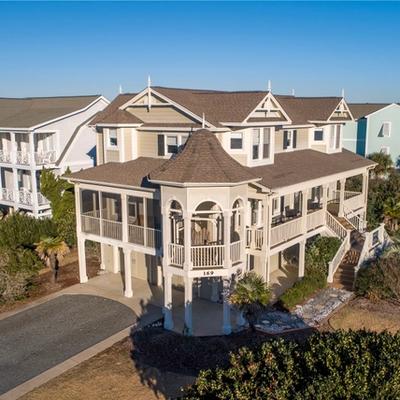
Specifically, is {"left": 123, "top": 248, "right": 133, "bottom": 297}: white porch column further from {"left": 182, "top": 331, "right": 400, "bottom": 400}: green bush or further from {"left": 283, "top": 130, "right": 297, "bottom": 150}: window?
{"left": 182, "top": 331, "right": 400, "bottom": 400}: green bush

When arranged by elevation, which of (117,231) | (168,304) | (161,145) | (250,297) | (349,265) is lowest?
(349,265)

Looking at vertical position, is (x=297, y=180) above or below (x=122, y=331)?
above

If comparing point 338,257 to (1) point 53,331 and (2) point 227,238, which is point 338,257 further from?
(1) point 53,331

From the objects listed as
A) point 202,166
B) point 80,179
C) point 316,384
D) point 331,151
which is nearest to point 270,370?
point 316,384

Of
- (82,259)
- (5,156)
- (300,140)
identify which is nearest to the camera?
(82,259)

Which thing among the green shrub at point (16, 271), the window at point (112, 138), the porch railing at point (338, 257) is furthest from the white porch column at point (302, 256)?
the green shrub at point (16, 271)

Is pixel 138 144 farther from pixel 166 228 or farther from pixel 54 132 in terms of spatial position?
pixel 54 132

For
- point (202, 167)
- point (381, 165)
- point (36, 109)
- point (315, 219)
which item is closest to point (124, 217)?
point (202, 167)
